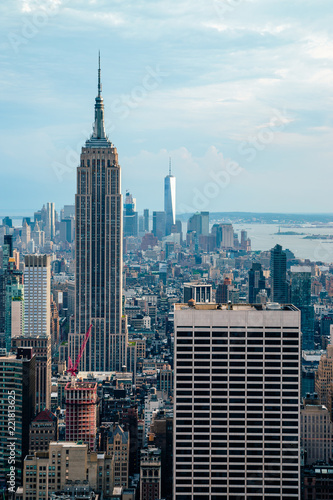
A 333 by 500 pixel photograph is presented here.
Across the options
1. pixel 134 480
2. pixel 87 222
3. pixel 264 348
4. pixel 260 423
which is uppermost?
pixel 87 222

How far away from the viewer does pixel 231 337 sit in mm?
17953

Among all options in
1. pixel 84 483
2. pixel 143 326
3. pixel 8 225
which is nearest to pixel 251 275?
pixel 143 326

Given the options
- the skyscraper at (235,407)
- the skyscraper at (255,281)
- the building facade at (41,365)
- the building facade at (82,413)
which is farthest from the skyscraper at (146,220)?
the skyscraper at (235,407)

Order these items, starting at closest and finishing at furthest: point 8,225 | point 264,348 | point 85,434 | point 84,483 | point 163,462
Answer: point 264,348, point 84,483, point 163,462, point 85,434, point 8,225

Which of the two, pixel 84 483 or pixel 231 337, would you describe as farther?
pixel 84 483

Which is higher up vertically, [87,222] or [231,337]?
[87,222]

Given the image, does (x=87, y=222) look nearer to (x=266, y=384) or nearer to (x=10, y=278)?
(x=10, y=278)

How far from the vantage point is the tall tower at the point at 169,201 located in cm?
5420

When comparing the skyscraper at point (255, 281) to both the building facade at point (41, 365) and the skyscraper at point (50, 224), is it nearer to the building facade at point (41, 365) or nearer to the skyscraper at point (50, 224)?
the building facade at point (41, 365)

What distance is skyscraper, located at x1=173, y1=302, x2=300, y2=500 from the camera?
17875 mm

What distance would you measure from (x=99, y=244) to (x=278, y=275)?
10785mm

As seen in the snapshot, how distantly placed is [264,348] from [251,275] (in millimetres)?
37435

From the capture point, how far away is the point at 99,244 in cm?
4812

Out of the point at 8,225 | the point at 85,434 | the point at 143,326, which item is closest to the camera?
the point at 85,434
